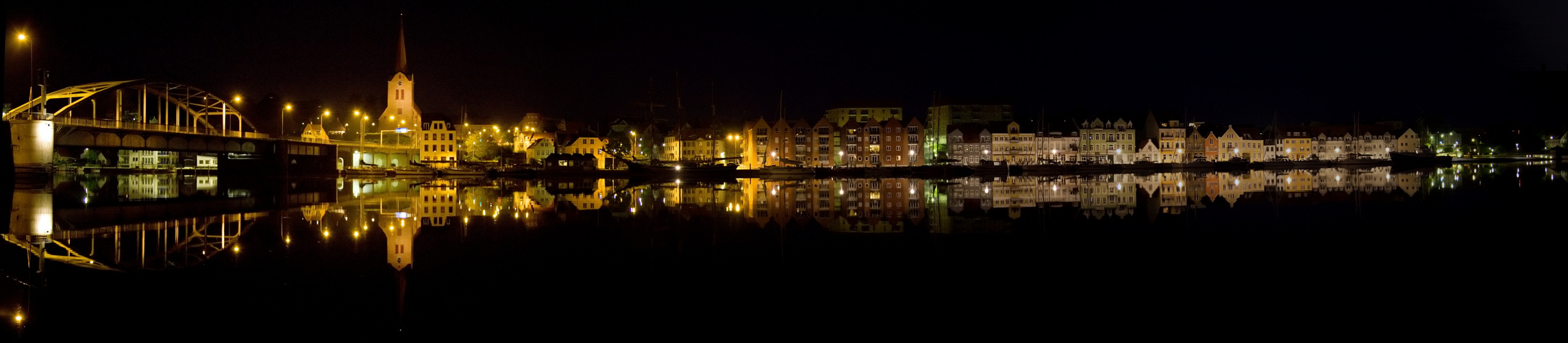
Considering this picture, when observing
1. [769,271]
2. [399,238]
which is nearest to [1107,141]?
[399,238]

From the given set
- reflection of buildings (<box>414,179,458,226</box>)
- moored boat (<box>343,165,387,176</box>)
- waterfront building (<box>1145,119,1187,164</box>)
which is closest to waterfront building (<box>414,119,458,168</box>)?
moored boat (<box>343,165,387,176</box>)

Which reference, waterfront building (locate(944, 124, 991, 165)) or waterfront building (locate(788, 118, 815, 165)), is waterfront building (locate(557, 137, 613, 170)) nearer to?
waterfront building (locate(788, 118, 815, 165))

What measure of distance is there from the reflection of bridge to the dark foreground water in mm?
29034

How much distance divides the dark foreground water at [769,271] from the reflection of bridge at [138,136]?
2903 centimetres

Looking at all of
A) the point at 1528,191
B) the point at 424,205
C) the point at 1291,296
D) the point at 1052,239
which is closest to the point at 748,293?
the point at 1291,296

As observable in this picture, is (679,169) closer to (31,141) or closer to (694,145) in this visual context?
→ (694,145)

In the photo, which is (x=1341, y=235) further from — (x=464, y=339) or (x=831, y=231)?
(x=464, y=339)

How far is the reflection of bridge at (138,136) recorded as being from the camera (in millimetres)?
44719

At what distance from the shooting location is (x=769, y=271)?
1066 cm

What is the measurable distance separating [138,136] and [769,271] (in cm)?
6092

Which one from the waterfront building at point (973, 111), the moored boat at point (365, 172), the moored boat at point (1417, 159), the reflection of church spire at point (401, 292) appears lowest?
the reflection of church spire at point (401, 292)

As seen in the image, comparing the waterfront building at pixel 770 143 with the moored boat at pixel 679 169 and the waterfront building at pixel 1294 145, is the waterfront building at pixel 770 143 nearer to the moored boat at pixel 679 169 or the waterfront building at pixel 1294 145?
the moored boat at pixel 679 169

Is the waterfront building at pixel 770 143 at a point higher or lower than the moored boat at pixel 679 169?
higher

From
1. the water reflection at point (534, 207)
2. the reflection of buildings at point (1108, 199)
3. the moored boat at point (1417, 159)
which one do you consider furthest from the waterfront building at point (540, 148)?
the moored boat at point (1417, 159)
